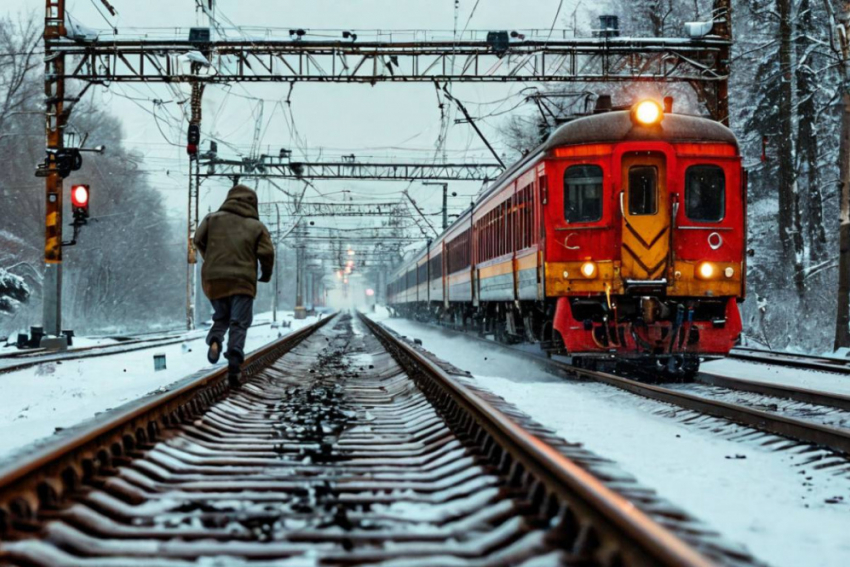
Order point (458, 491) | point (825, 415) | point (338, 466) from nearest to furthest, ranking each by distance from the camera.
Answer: point (458, 491) → point (338, 466) → point (825, 415)

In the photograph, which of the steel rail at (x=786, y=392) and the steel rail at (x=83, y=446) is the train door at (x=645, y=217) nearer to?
the steel rail at (x=786, y=392)

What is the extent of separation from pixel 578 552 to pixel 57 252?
17.2 meters

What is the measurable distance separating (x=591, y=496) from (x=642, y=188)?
7929mm

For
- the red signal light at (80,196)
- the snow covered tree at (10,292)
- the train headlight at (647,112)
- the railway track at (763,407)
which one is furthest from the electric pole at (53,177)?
the train headlight at (647,112)

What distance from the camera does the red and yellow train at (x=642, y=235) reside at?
9789mm

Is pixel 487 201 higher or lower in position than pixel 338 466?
higher

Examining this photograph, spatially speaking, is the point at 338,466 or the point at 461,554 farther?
the point at 338,466

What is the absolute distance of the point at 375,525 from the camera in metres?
3.11

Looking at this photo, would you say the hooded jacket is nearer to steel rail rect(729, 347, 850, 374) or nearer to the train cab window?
the train cab window

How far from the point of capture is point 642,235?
32.3 feet

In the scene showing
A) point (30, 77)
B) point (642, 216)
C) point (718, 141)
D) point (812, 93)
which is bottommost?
point (642, 216)

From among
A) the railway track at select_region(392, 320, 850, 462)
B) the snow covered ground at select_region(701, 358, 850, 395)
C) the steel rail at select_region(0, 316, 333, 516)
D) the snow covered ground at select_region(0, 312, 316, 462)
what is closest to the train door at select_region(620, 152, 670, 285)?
the railway track at select_region(392, 320, 850, 462)

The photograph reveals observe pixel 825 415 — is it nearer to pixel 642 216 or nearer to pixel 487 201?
pixel 642 216

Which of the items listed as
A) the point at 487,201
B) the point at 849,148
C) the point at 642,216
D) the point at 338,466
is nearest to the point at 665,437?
the point at 338,466
